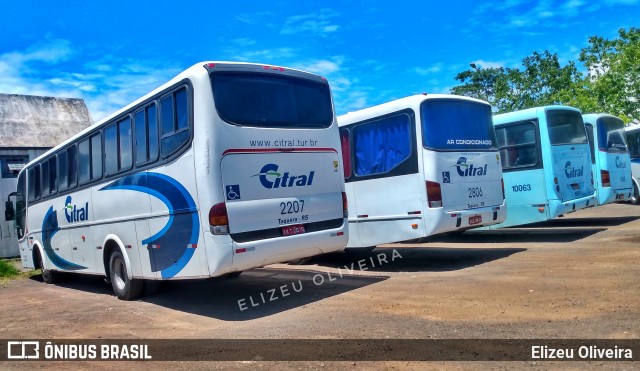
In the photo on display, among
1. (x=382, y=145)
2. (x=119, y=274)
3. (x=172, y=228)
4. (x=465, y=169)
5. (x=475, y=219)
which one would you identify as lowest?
(x=119, y=274)

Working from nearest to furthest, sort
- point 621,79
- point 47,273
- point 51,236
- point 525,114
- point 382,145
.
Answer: point 382,145 → point 51,236 → point 525,114 → point 47,273 → point 621,79

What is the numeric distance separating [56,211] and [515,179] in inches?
409

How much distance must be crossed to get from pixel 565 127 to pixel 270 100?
838 cm

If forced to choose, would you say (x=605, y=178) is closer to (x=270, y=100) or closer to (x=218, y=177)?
(x=270, y=100)

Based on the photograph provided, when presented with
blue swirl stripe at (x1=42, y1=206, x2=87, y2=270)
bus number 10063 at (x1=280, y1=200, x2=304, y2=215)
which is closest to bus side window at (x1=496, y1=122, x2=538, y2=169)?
bus number 10063 at (x1=280, y1=200, x2=304, y2=215)

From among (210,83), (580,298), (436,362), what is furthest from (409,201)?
(436,362)

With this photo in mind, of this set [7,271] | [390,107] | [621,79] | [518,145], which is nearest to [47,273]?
[7,271]

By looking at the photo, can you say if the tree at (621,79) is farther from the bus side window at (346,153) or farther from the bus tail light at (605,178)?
the bus side window at (346,153)

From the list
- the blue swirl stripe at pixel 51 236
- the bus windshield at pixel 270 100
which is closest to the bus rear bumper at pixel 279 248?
the bus windshield at pixel 270 100

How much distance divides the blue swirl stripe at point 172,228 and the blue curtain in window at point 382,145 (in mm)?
4299

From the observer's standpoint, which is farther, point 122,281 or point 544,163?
point 544,163

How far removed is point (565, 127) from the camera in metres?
13.1

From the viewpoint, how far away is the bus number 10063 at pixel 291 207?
303 inches

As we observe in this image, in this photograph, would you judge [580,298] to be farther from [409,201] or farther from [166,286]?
[166,286]
